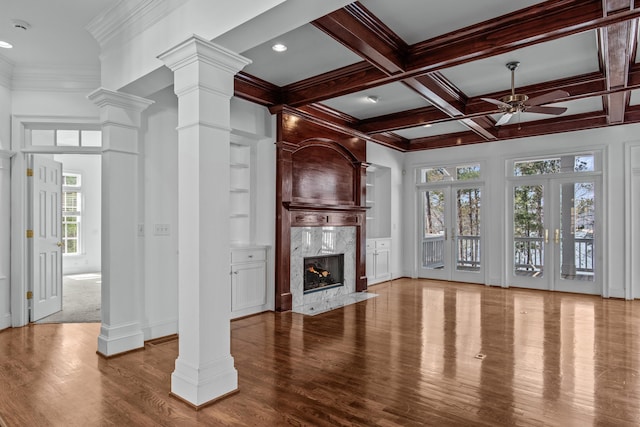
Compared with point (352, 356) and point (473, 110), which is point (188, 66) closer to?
point (352, 356)

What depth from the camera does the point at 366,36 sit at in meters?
3.44

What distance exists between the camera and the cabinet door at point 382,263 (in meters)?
7.82

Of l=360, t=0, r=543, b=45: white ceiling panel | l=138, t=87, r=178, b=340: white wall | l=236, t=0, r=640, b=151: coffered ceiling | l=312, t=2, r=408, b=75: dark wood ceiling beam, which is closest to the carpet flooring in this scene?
l=138, t=87, r=178, b=340: white wall

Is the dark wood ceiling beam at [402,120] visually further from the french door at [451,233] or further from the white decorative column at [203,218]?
the white decorative column at [203,218]

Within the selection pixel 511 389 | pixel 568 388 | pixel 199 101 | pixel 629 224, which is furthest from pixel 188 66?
pixel 629 224

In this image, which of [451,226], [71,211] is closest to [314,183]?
[451,226]

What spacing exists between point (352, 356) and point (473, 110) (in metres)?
4.01

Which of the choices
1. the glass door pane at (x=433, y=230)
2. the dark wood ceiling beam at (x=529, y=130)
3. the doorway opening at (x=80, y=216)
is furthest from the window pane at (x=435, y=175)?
the doorway opening at (x=80, y=216)

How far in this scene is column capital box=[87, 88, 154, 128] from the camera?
12.0 ft

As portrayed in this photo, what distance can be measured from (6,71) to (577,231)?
874 cm

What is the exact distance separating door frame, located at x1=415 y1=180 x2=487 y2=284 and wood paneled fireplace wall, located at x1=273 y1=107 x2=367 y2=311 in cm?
193

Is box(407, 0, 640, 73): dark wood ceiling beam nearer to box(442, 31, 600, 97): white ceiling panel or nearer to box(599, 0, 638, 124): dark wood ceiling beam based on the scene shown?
box(599, 0, 638, 124): dark wood ceiling beam

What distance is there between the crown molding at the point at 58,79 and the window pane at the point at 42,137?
58 cm

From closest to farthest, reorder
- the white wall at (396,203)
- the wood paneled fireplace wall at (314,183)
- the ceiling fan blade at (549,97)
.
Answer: the ceiling fan blade at (549,97)
the wood paneled fireplace wall at (314,183)
the white wall at (396,203)
